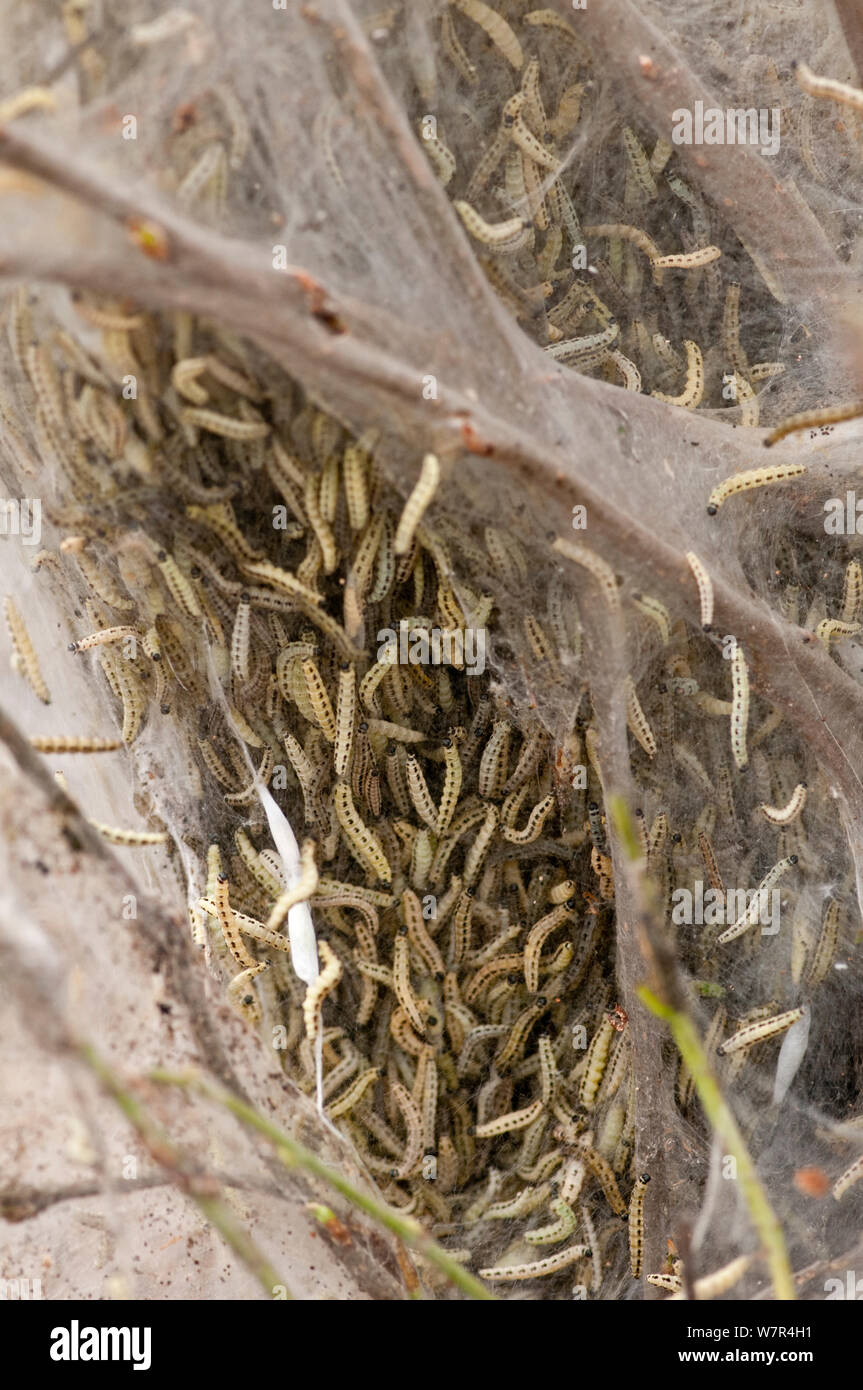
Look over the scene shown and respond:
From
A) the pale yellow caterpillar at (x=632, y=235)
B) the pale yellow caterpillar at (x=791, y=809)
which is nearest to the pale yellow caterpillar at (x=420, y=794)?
the pale yellow caterpillar at (x=791, y=809)

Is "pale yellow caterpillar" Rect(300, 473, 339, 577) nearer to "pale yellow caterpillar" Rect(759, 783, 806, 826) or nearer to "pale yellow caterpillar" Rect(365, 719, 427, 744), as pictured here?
"pale yellow caterpillar" Rect(365, 719, 427, 744)

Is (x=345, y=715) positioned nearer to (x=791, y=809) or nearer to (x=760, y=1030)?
(x=791, y=809)

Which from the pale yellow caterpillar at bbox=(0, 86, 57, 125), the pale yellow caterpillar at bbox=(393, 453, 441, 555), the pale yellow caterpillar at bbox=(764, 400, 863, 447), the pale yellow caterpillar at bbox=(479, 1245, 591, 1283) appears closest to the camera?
the pale yellow caterpillar at bbox=(0, 86, 57, 125)

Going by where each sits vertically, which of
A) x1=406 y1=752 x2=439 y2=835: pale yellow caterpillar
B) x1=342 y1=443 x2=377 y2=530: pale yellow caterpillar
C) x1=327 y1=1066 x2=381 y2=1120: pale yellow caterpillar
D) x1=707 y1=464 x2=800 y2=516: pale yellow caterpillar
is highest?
x1=707 y1=464 x2=800 y2=516: pale yellow caterpillar

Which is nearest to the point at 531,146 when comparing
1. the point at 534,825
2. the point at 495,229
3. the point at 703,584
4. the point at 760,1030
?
the point at 495,229

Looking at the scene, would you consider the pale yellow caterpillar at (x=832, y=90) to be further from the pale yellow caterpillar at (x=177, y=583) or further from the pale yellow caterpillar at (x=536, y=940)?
the pale yellow caterpillar at (x=536, y=940)

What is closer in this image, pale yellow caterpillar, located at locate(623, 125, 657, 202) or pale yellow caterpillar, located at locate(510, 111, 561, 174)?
pale yellow caterpillar, located at locate(510, 111, 561, 174)

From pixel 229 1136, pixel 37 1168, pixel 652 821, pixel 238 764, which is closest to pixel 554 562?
→ pixel 652 821

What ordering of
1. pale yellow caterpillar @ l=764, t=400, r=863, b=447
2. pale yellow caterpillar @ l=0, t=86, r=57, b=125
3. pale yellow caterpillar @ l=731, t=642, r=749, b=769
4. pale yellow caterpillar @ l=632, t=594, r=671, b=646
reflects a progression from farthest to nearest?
pale yellow caterpillar @ l=731, t=642, r=749, b=769 → pale yellow caterpillar @ l=632, t=594, r=671, b=646 → pale yellow caterpillar @ l=764, t=400, r=863, b=447 → pale yellow caterpillar @ l=0, t=86, r=57, b=125

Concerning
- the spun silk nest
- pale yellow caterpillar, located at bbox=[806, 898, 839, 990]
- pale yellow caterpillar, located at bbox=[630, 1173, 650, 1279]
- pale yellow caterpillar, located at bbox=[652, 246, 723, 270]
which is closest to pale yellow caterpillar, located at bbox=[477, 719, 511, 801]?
the spun silk nest
